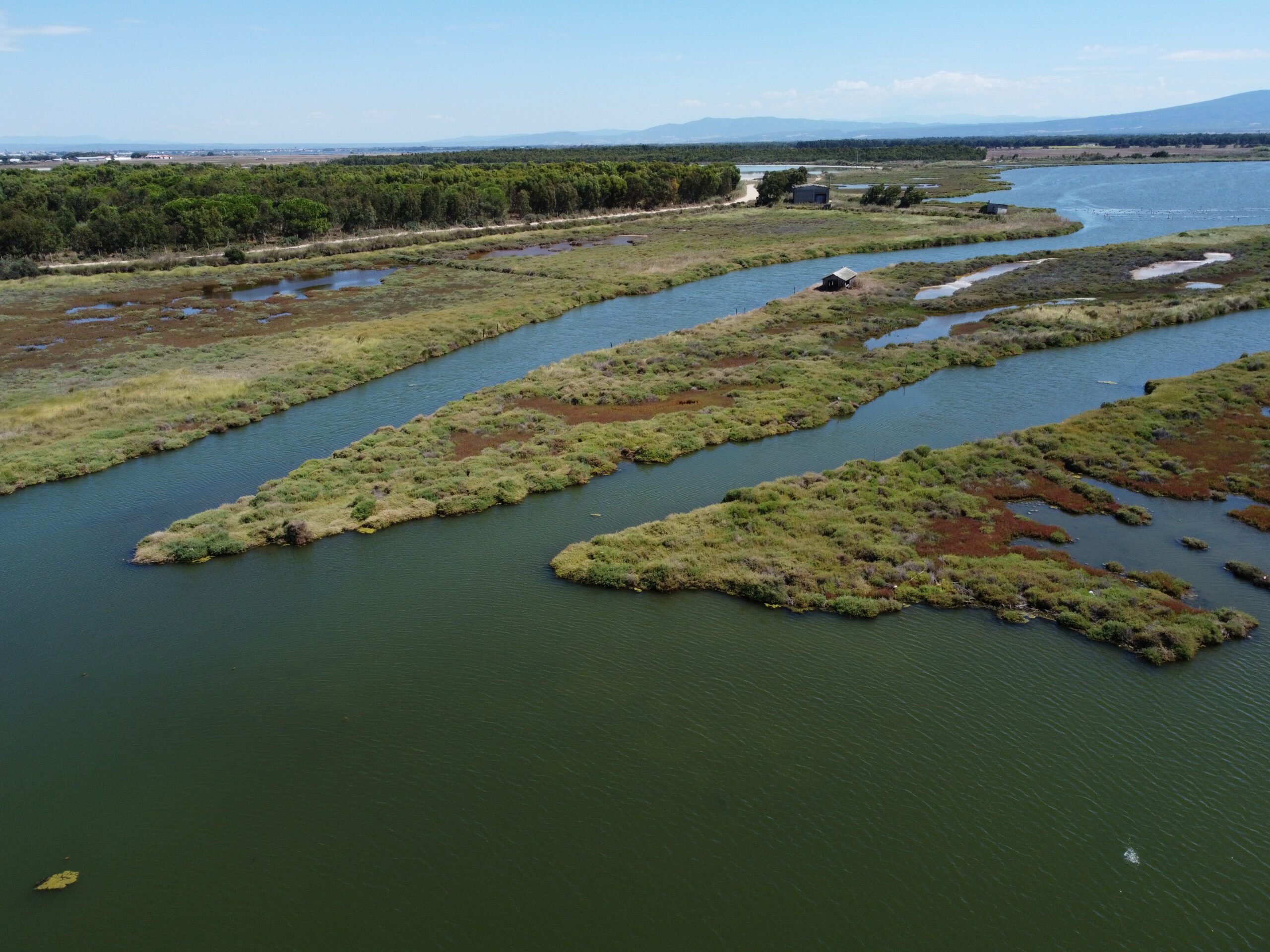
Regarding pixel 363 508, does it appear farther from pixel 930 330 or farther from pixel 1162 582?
pixel 930 330

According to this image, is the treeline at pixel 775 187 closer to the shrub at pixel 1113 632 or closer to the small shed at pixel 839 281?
the small shed at pixel 839 281

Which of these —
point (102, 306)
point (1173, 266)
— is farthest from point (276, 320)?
point (1173, 266)

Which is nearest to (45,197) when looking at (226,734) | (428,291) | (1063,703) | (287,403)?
(428,291)

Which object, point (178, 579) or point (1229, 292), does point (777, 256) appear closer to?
point (1229, 292)

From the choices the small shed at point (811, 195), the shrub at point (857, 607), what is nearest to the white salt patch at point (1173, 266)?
the small shed at point (811, 195)

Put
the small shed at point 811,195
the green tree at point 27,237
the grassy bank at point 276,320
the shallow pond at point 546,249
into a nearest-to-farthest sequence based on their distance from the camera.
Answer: the grassy bank at point 276,320 → the green tree at point 27,237 → the shallow pond at point 546,249 → the small shed at point 811,195

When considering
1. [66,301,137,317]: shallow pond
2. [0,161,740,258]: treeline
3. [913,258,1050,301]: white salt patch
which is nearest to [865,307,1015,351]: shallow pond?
[913,258,1050,301]: white salt patch

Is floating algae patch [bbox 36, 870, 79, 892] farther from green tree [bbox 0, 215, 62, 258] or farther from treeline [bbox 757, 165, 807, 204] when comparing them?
treeline [bbox 757, 165, 807, 204]
